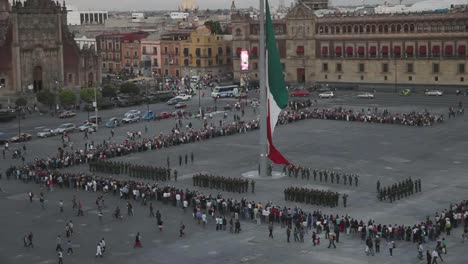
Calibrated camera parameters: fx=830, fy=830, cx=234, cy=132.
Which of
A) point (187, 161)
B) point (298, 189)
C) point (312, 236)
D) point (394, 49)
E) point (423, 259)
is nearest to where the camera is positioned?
point (423, 259)

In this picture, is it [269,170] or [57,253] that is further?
[269,170]

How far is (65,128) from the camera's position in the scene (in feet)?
269

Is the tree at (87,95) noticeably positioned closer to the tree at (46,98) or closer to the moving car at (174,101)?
the tree at (46,98)

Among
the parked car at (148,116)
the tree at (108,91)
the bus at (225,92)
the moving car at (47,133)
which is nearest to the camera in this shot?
the moving car at (47,133)

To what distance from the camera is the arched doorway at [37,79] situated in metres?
108

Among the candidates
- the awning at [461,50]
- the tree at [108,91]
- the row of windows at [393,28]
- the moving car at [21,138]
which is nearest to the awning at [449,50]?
the awning at [461,50]

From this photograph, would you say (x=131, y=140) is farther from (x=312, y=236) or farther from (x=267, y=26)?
(x=312, y=236)

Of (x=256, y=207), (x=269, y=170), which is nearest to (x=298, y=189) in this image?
(x=256, y=207)

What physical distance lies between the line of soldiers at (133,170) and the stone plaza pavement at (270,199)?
1.30m

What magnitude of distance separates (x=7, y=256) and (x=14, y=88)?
2731 inches

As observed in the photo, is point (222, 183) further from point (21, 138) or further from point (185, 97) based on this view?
point (185, 97)

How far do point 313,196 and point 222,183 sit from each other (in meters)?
7.19

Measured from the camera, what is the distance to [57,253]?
39.5 meters

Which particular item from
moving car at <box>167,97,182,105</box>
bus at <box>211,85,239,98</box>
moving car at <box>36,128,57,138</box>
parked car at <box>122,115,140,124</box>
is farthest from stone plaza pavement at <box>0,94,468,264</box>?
bus at <box>211,85,239,98</box>
